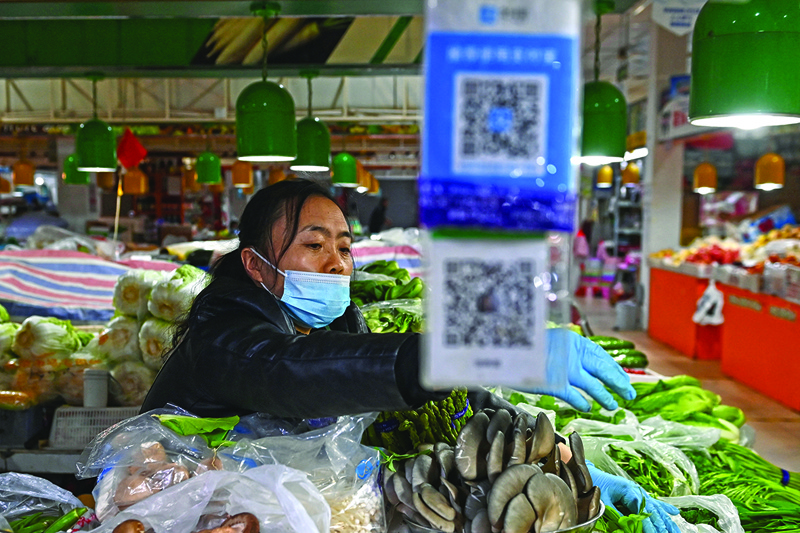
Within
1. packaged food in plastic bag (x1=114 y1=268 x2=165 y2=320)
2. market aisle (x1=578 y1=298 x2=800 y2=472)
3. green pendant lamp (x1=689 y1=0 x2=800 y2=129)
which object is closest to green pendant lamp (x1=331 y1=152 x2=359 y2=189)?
market aisle (x1=578 y1=298 x2=800 y2=472)

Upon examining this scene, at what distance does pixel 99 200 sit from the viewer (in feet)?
48.1

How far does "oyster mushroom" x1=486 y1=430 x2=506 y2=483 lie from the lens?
1305 millimetres

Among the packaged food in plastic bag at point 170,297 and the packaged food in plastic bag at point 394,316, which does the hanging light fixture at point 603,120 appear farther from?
the packaged food in plastic bag at point 170,297

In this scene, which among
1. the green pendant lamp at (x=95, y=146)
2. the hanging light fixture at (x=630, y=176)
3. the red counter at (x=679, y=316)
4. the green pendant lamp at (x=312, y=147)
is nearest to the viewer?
the green pendant lamp at (x=95, y=146)

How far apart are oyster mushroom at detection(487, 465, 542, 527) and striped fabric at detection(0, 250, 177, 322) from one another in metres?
4.02

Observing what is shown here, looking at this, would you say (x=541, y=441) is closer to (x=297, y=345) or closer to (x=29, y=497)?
(x=297, y=345)

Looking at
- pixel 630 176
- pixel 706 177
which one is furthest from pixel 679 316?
pixel 630 176

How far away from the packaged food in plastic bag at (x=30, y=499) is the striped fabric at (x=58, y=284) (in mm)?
3229

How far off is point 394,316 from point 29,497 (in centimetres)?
154

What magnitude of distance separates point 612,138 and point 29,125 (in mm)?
10902

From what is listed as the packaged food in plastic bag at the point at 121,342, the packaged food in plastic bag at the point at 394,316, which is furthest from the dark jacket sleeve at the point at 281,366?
the packaged food in plastic bag at the point at 121,342

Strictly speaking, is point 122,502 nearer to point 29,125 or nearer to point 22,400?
point 22,400

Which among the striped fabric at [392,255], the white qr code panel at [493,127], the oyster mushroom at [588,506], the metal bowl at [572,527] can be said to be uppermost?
the white qr code panel at [493,127]

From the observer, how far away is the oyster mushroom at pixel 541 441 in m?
1.37
